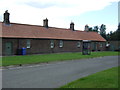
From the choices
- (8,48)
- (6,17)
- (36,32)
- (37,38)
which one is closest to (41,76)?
(8,48)

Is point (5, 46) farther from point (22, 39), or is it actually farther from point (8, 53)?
point (22, 39)

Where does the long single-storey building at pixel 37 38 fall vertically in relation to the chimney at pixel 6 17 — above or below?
below

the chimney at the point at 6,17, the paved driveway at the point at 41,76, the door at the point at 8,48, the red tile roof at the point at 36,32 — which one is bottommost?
the paved driveway at the point at 41,76

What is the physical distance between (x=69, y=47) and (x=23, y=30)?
40.9ft

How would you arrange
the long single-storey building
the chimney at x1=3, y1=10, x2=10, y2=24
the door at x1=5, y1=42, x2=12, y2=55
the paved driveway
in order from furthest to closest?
the chimney at x1=3, y1=10, x2=10, y2=24 → the long single-storey building → the door at x1=5, y1=42, x2=12, y2=55 → the paved driveway

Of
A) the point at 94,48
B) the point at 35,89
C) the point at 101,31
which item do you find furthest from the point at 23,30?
the point at 101,31

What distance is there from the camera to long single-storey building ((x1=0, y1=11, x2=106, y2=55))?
→ 30.4m

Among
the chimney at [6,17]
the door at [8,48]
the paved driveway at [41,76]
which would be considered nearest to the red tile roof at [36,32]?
the chimney at [6,17]

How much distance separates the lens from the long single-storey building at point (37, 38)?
30422 mm

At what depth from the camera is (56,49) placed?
1549 inches

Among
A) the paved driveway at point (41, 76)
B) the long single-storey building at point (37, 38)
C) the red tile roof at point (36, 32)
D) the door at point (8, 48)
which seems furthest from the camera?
the red tile roof at point (36, 32)

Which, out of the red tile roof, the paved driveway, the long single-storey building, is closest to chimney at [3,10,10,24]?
the long single-storey building

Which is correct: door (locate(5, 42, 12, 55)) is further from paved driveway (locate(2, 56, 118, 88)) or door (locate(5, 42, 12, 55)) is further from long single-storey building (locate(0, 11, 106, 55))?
paved driveway (locate(2, 56, 118, 88))

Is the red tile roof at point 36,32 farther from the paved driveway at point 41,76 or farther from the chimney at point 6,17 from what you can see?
the paved driveway at point 41,76
